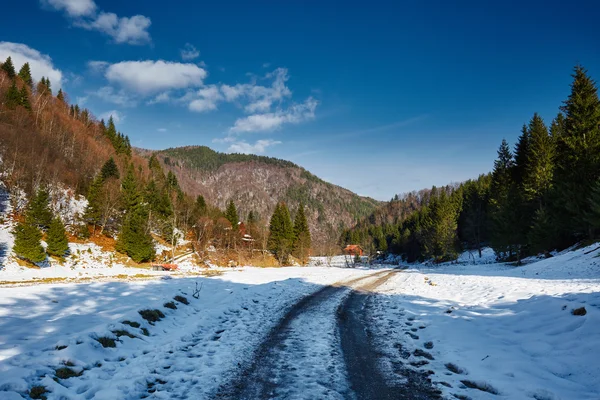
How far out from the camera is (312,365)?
6.88 meters

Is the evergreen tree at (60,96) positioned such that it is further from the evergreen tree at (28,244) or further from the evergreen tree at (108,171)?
the evergreen tree at (28,244)

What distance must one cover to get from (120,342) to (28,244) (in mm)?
33877

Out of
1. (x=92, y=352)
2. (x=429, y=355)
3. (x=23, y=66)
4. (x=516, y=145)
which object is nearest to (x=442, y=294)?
(x=429, y=355)

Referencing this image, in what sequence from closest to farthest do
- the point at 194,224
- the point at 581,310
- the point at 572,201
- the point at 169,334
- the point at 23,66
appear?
1. the point at 581,310
2. the point at 169,334
3. the point at 572,201
4. the point at 194,224
5. the point at 23,66

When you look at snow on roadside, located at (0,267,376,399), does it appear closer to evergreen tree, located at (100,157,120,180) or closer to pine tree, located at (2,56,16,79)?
evergreen tree, located at (100,157,120,180)

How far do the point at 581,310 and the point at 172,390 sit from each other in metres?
10.5

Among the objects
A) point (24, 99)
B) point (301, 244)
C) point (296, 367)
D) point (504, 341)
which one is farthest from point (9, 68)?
point (504, 341)

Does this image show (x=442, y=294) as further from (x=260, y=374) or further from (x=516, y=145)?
(x=516, y=145)

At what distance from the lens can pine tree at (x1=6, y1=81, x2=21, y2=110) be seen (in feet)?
189

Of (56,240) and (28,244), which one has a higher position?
(56,240)

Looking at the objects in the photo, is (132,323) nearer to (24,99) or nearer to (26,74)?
(24,99)

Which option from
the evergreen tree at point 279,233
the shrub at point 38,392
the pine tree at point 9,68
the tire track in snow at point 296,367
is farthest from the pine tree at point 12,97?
the shrub at point 38,392

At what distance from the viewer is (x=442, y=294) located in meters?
15.9

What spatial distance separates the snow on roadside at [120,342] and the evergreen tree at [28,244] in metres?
26.0
